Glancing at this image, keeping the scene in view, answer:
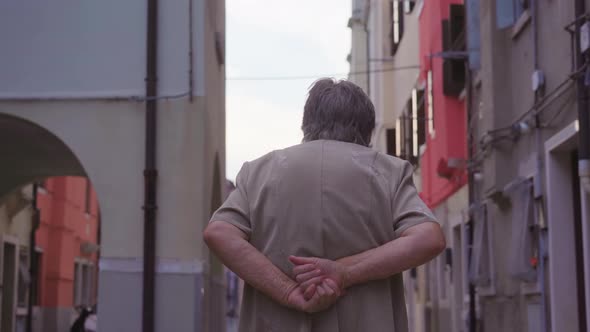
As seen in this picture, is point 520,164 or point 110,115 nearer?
point 110,115

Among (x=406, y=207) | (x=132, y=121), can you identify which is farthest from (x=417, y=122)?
(x=406, y=207)

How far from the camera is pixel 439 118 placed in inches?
739

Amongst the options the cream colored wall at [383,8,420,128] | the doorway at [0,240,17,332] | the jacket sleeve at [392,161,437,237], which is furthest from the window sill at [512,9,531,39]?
the cream colored wall at [383,8,420,128]

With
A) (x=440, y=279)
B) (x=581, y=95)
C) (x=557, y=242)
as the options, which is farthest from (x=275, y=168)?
(x=440, y=279)

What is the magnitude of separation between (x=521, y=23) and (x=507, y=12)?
54 centimetres

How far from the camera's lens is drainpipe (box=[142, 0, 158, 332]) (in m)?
10.6

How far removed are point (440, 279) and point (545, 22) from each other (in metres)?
9.93

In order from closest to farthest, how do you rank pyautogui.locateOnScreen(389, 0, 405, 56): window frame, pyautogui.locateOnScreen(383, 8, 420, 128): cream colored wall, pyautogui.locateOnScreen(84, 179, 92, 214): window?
1. pyautogui.locateOnScreen(383, 8, 420, 128): cream colored wall
2. pyautogui.locateOnScreen(389, 0, 405, 56): window frame
3. pyautogui.locateOnScreen(84, 179, 92, 214): window

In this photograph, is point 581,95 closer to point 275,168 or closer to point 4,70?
point 4,70

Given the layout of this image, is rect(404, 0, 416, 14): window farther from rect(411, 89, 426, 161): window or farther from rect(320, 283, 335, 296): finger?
rect(320, 283, 335, 296): finger

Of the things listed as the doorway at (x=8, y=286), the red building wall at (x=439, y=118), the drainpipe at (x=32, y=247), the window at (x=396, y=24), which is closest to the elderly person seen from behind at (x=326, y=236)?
the red building wall at (x=439, y=118)

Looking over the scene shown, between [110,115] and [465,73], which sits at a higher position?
[465,73]

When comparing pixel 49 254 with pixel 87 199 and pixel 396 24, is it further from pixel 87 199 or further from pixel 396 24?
pixel 396 24

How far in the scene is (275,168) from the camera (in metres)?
3.29
